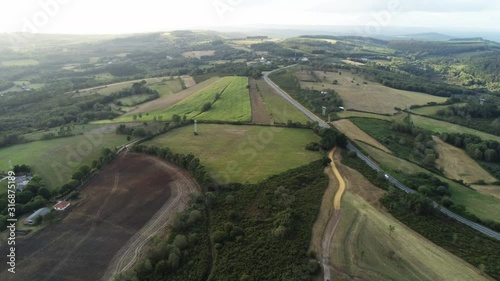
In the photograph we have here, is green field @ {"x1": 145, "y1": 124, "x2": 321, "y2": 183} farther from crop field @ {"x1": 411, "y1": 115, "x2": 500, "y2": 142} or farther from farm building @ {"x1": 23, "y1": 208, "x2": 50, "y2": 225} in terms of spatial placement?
crop field @ {"x1": 411, "y1": 115, "x2": 500, "y2": 142}

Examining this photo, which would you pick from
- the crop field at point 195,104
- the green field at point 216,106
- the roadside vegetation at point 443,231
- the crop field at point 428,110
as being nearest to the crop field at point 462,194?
the roadside vegetation at point 443,231

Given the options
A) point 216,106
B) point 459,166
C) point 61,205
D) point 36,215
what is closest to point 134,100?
point 216,106

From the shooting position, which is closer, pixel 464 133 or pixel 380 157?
pixel 380 157

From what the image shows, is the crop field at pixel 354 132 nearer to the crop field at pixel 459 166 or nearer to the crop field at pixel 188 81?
the crop field at pixel 459 166

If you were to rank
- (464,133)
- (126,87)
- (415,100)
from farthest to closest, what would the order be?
1. (126,87)
2. (415,100)
3. (464,133)

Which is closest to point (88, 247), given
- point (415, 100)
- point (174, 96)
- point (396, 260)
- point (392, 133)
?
point (396, 260)

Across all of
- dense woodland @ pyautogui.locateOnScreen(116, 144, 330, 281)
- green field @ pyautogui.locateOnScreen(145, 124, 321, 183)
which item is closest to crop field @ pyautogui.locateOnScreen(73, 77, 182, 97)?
green field @ pyautogui.locateOnScreen(145, 124, 321, 183)

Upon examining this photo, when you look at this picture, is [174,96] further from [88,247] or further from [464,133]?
[464,133]
